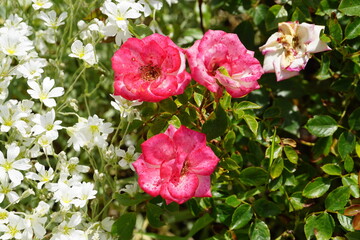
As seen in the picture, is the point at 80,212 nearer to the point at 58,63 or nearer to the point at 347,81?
the point at 58,63

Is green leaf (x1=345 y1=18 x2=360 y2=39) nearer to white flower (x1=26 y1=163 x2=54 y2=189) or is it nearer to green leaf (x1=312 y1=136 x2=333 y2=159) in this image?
green leaf (x1=312 y1=136 x2=333 y2=159)

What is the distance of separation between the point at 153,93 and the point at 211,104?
0.22 metres

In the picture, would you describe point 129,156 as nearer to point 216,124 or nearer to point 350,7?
point 216,124

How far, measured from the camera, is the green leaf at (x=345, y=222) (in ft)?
4.21

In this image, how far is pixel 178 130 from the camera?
1.14 meters

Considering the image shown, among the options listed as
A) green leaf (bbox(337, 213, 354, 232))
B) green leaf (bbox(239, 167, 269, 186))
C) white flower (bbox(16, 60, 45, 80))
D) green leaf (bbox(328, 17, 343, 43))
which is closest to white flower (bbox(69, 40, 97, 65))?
white flower (bbox(16, 60, 45, 80))

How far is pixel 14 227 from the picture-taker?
1.21 m

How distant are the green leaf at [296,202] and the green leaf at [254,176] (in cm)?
11

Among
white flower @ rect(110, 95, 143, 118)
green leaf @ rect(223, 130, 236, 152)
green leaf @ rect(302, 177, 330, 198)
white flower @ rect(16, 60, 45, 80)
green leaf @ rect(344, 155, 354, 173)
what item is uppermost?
white flower @ rect(16, 60, 45, 80)

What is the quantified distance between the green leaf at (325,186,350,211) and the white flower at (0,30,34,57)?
733mm

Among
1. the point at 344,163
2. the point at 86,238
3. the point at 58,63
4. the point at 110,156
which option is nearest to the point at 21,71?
the point at 58,63

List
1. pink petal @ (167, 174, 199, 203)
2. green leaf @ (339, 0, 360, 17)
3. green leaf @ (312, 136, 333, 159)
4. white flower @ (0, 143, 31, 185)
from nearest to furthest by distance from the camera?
1. pink petal @ (167, 174, 199, 203)
2. white flower @ (0, 143, 31, 185)
3. green leaf @ (339, 0, 360, 17)
4. green leaf @ (312, 136, 333, 159)

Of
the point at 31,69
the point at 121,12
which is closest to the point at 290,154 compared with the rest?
the point at 121,12

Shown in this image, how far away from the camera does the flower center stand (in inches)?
47.0
